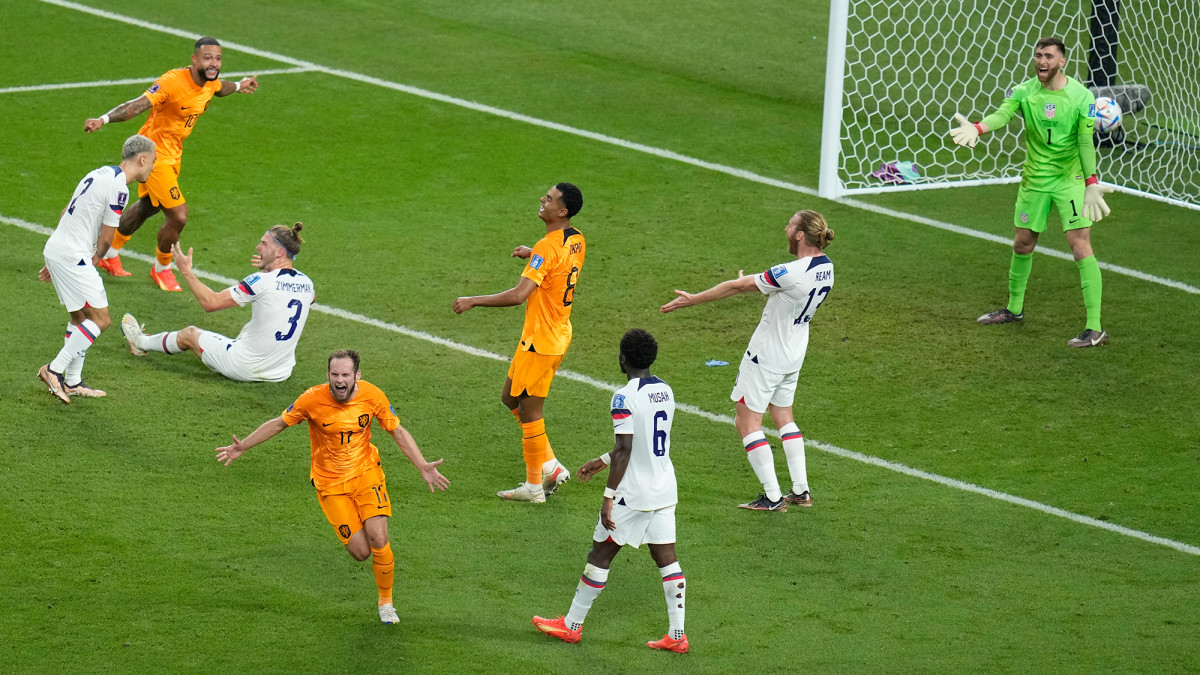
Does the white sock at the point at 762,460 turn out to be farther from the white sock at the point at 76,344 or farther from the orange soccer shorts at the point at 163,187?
the orange soccer shorts at the point at 163,187

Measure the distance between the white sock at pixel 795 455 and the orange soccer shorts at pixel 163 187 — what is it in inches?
227

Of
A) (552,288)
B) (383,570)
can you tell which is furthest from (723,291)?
(383,570)

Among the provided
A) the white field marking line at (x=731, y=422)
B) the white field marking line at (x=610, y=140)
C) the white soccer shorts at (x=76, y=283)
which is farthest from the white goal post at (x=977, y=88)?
the white soccer shorts at (x=76, y=283)

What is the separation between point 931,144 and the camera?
17.1 metres

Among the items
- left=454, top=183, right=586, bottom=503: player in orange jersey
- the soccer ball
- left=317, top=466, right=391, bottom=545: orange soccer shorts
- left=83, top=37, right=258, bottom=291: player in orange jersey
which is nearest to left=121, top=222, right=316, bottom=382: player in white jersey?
left=83, top=37, right=258, bottom=291: player in orange jersey

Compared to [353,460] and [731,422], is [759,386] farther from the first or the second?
[353,460]

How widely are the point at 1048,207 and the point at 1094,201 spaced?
0.44 metres

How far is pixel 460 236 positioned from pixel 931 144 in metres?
6.27

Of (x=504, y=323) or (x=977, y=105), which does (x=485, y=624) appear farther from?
(x=977, y=105)

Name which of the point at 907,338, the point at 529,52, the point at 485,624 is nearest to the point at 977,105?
the point at 529,52

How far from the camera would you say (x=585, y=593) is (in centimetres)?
749

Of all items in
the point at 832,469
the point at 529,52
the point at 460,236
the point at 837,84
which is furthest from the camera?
the point at 529,52

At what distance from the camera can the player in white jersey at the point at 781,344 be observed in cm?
881

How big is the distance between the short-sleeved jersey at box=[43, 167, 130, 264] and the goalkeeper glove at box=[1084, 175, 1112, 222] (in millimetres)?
7393
